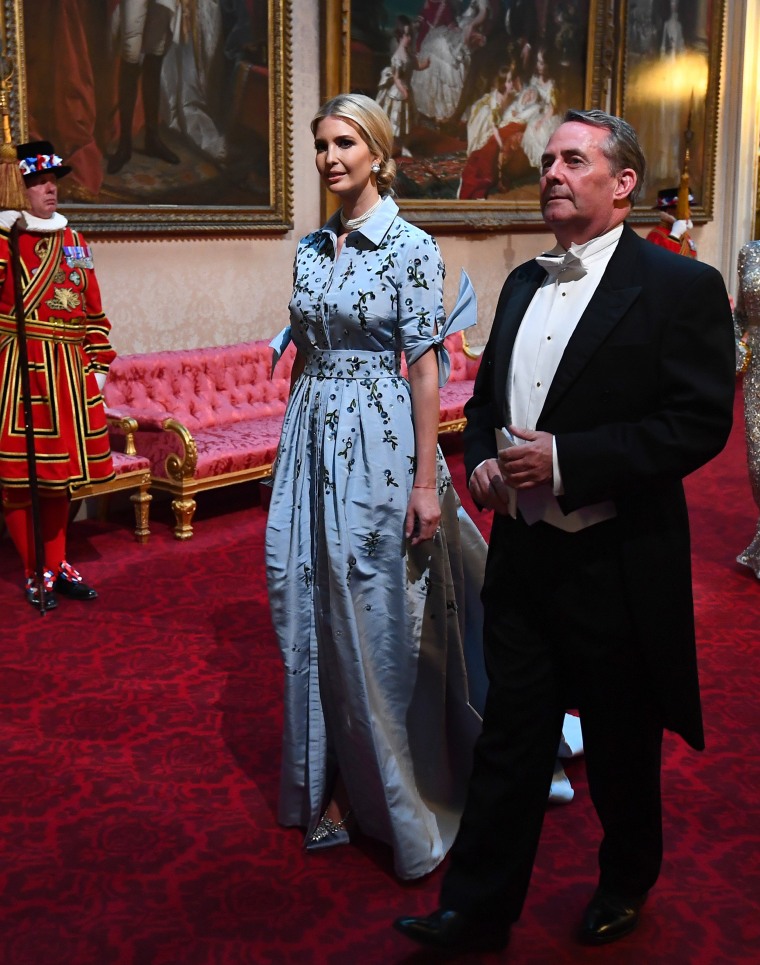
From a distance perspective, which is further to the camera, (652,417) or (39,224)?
(39,224)

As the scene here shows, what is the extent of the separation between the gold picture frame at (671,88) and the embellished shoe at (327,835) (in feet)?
28.4

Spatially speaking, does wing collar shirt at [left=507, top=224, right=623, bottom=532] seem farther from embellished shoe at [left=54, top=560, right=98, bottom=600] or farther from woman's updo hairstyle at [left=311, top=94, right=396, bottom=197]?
embellished shoe at [left=54, top=560, right=98, bottom=600]

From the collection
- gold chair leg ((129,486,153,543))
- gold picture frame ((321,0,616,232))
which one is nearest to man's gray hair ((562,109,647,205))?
gold chair leg ((129,486,153,543))

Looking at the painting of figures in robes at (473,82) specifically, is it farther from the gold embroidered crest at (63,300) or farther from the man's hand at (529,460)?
the man's hand at (529,460)

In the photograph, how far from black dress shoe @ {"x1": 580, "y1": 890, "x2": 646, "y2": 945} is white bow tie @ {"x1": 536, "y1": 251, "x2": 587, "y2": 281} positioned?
1.46 meters

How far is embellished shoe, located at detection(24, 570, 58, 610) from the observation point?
508 centimetres

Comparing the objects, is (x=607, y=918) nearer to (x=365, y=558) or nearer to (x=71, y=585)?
(x=365, y=558)

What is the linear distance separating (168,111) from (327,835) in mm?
5140

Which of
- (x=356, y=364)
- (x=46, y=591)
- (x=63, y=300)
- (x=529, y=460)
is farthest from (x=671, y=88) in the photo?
(x=529, y=460)

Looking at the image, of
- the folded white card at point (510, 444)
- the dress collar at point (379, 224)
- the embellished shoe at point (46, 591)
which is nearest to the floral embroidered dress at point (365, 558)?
the dress collar at point (379, 224)

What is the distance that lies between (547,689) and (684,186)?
28.8 feet

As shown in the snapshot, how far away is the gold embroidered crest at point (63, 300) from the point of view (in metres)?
4.97

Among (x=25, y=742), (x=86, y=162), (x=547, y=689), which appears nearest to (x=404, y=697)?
(x=547, y=689)

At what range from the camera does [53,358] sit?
5027 millimetres
